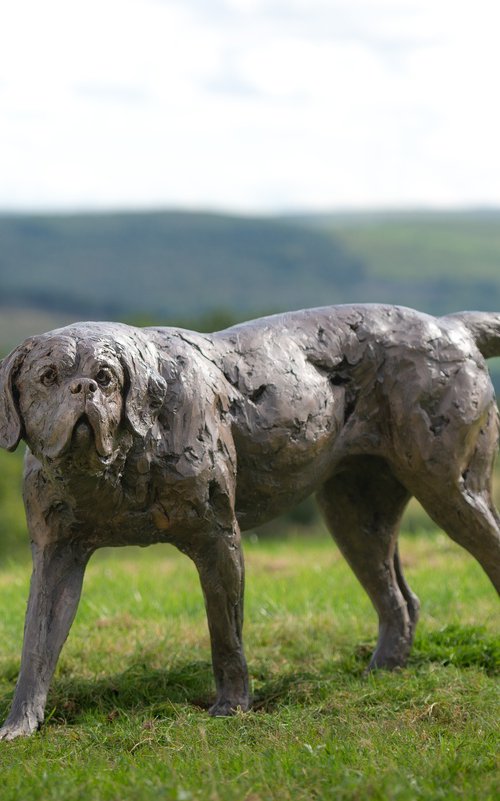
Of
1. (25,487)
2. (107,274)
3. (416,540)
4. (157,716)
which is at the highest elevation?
(25,487)

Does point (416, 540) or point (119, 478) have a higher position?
point (119, 478)

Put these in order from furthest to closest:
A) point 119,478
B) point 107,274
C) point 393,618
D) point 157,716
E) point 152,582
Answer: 1. point 107,274
2. point 152,582
3. point 393,618
4. point 157,716
5. point 119,478

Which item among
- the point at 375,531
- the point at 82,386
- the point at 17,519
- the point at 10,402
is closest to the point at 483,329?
the point at 375,531

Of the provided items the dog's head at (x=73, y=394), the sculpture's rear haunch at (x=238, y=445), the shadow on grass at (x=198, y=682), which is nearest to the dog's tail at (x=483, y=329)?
the sculpture's rear haunch at (x=238, y=445)

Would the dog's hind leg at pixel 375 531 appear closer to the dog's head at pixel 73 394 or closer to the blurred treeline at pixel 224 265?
the dog's head at pixel 73 394

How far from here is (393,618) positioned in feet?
23.0

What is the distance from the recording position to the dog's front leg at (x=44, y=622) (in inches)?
219

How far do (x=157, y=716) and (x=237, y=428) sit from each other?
5.03 feet

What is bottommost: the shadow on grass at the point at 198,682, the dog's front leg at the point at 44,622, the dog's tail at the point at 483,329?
the shadow on grass at the point at 198,682

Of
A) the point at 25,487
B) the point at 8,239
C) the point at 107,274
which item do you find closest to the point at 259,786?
the point at 25,487

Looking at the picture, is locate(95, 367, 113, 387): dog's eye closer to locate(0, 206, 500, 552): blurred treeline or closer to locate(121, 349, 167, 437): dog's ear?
locate(121, 349, 167, 437): dog's ear

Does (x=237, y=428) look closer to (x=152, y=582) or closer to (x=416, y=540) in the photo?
(x=152, y=582)

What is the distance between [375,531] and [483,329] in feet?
4.56

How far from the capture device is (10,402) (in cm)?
518
